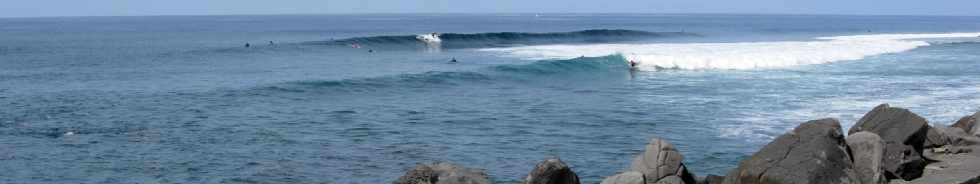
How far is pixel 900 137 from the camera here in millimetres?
14422

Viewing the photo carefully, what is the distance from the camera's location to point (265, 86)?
36.1 metres

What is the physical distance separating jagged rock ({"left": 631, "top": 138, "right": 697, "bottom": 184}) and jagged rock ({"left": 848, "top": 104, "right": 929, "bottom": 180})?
2.54m

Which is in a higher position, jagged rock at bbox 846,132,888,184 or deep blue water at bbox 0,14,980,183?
jagged rock at bbox 846,132,888,184

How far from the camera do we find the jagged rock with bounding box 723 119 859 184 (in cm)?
1207

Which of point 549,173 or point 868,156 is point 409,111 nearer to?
point 549,173

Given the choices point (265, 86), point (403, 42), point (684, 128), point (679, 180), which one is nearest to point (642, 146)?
point (684, 128)

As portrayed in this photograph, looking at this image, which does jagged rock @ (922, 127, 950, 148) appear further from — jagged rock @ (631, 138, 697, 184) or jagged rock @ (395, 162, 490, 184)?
jagged rock @ (395, 162, 490, 184)

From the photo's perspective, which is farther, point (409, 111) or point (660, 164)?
point (409, 111)

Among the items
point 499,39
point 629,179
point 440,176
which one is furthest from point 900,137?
point 499,39

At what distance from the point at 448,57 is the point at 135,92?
89.2 feet

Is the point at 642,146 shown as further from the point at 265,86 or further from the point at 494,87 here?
the point at 265,86

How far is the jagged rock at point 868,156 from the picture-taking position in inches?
499

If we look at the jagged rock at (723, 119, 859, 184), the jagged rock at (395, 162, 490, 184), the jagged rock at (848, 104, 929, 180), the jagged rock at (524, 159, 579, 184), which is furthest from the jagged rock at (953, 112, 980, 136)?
the jagged rock at (395, 162, 490, 184)

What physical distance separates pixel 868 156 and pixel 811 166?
1.33m
